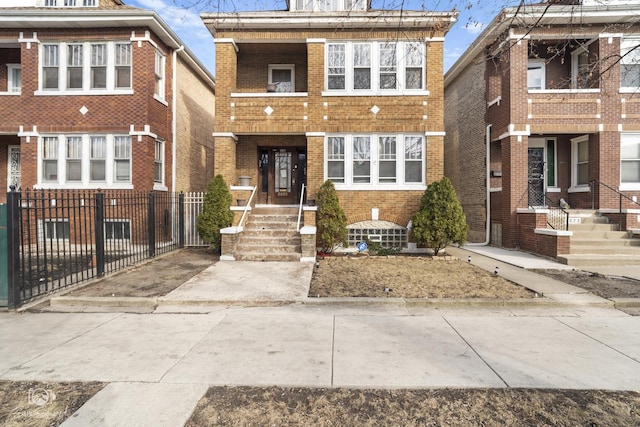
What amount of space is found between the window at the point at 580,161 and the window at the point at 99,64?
17675mm

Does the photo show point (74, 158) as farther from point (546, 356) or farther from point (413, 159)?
point (546, 356)

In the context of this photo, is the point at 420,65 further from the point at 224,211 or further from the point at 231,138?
the point at 224,211

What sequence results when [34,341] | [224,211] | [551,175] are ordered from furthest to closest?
[551,175]
[224,211]
[34,341]

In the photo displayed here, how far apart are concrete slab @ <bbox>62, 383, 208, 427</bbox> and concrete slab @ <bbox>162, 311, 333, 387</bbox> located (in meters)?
0.20

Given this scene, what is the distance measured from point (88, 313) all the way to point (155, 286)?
142 centimetres

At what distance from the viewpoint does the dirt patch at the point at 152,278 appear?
626cm

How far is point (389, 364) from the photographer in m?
3.58

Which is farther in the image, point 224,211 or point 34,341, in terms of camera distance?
point 224,211

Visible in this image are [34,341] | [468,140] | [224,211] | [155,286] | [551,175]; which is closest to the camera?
[34,341]

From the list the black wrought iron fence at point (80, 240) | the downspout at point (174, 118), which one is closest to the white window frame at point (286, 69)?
the downspout at point (174, 118)

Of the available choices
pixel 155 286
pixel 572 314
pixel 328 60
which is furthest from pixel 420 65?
pixel 155 286

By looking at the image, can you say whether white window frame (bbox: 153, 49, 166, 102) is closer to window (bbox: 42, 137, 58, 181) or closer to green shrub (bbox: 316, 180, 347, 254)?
window (bbox: 42, 137, 58, 181)

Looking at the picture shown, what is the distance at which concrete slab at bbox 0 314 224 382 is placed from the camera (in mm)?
3371

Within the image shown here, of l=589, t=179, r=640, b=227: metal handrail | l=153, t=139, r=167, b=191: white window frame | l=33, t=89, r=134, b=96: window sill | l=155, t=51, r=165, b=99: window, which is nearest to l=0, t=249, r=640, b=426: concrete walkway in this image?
l=589, t=179, r=640, b=227: metal handrail
